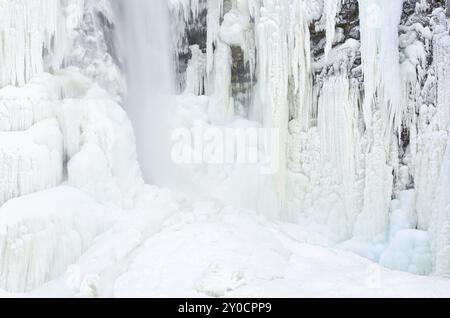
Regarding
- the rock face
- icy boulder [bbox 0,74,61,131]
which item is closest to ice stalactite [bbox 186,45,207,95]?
the rock face

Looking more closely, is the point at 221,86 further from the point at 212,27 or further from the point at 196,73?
the point at 212,27

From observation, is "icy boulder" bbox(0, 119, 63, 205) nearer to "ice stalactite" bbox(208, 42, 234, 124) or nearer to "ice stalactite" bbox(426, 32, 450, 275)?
"ice stalactite" bbox(208, 42, 234, 124)

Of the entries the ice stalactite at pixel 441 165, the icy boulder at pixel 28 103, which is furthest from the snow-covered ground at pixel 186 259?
the icy boulder at pixel 28 103

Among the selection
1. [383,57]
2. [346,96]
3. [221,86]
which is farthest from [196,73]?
[383,57]

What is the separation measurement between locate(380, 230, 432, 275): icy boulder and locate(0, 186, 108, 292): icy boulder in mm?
4830

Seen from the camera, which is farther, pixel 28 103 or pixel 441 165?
pixel 441 165

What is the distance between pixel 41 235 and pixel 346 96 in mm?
5903

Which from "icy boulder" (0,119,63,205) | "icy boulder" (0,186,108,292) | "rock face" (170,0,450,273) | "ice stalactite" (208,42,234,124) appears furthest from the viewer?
"ice stalactite" (208,42,234,124)

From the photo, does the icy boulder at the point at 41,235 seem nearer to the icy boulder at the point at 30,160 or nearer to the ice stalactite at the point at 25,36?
the icy boulder at the point at 30,160

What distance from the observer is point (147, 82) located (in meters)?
9.92

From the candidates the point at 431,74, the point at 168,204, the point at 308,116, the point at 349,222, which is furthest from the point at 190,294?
the point at 431,74

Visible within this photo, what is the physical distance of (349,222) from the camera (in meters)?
8.95

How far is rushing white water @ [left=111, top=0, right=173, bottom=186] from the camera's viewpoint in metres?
9.70

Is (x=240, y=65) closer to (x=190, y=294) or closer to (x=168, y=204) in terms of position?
(x=168, y=204)
